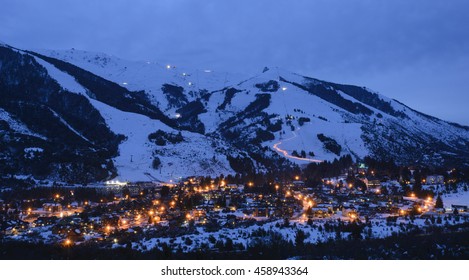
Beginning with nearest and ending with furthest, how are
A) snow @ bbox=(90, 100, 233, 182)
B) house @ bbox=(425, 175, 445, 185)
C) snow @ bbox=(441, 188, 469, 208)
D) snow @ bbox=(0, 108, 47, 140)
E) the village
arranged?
1. the village
2. snow @ bbox=(441, 188, 469, 208)
3. house @ bbox=(425, 175, 445, 185)
4. snow @ bbox=(90, 100, 233, 182)
5. snow @ bbox=(0, 108, 47, 140)

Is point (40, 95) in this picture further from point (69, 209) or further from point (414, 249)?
point (414, 249)

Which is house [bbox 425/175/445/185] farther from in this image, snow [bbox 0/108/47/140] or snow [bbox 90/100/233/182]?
snow [bbox 0/108/47/140]

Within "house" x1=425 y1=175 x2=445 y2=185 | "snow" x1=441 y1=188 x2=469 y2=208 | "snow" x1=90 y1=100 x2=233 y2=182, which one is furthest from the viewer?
"snow" x1=90 y1=100 x2=233 y2=182

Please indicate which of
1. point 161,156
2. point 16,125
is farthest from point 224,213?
point 16,125

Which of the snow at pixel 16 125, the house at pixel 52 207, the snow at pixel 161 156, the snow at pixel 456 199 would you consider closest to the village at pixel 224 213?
the house at pixel 52 207

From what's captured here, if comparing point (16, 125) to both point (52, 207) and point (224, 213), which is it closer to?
point (52, 207)

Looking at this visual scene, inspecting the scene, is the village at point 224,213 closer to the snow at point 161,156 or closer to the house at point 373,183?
the house at point 373,183

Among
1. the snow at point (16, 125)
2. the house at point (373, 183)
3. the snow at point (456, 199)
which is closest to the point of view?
the snow at point (456, 199)

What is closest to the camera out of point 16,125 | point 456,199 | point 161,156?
point 456,199

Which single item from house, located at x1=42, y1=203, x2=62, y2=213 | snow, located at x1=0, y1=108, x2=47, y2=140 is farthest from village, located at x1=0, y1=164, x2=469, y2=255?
snow, located at x1=0, y1=108, x2=47, y2=140

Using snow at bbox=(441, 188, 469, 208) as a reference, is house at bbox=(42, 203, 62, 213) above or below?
above
